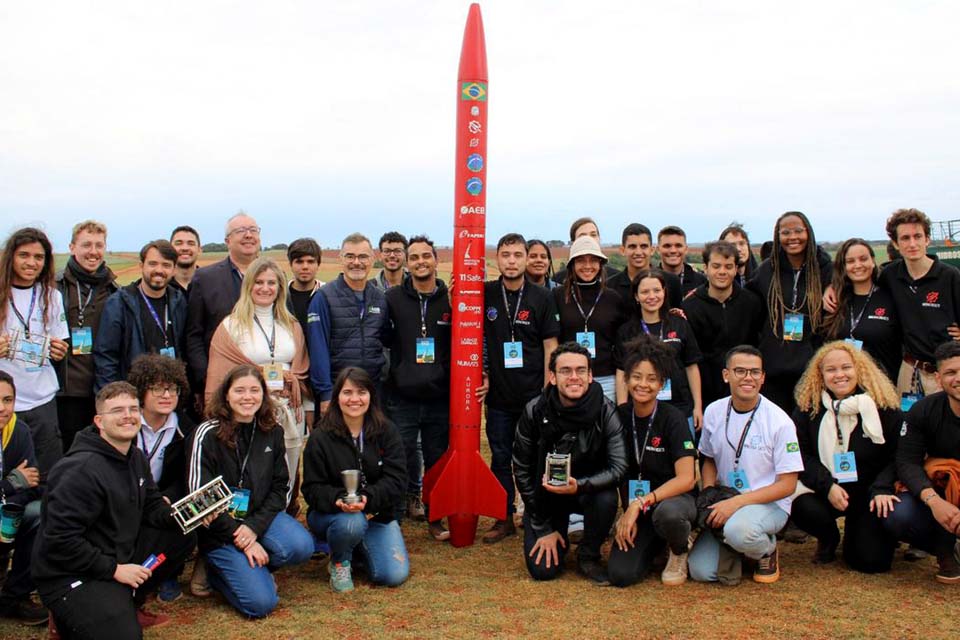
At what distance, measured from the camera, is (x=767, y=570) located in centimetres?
548

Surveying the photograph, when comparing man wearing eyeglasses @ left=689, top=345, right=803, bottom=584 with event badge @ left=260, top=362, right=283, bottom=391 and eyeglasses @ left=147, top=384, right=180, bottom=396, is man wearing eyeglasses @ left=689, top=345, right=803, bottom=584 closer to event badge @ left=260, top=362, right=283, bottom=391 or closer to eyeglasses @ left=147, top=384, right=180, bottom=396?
event badge @ left=260, top=362, right=283, bottom=391

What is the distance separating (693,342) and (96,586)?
4312 mm

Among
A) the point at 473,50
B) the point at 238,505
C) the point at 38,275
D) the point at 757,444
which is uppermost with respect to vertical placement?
the point at 473,50

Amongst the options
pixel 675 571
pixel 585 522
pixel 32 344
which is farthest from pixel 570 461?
pixel 32 344

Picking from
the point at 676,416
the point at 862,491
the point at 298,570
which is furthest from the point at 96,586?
the point at 862,491

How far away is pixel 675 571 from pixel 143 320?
4.14 metres

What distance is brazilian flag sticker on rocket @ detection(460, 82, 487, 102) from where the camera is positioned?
660cm

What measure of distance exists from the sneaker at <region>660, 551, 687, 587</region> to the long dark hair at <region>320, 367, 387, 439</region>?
2.11 meters

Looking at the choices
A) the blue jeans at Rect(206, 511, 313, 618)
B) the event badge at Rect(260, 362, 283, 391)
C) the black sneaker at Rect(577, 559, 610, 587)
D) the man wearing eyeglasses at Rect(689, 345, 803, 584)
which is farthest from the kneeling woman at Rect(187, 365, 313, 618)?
the man wearing eyeglasses at Rect(689, 345, 803, 584)

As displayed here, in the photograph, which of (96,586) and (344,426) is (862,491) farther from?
(96,586)

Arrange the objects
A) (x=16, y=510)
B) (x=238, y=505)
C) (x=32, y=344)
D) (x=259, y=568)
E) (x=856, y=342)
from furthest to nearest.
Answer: (x=856, y=342) < (x=32, y=344) < (x=238, y=505) < (x=259, y=568) < (x=16, y=510)

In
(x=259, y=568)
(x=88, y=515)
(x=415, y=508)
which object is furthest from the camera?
(x=415, y=508)

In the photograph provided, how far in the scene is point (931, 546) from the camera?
18.0 feet

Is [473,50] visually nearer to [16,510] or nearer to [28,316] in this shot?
[28,316]
